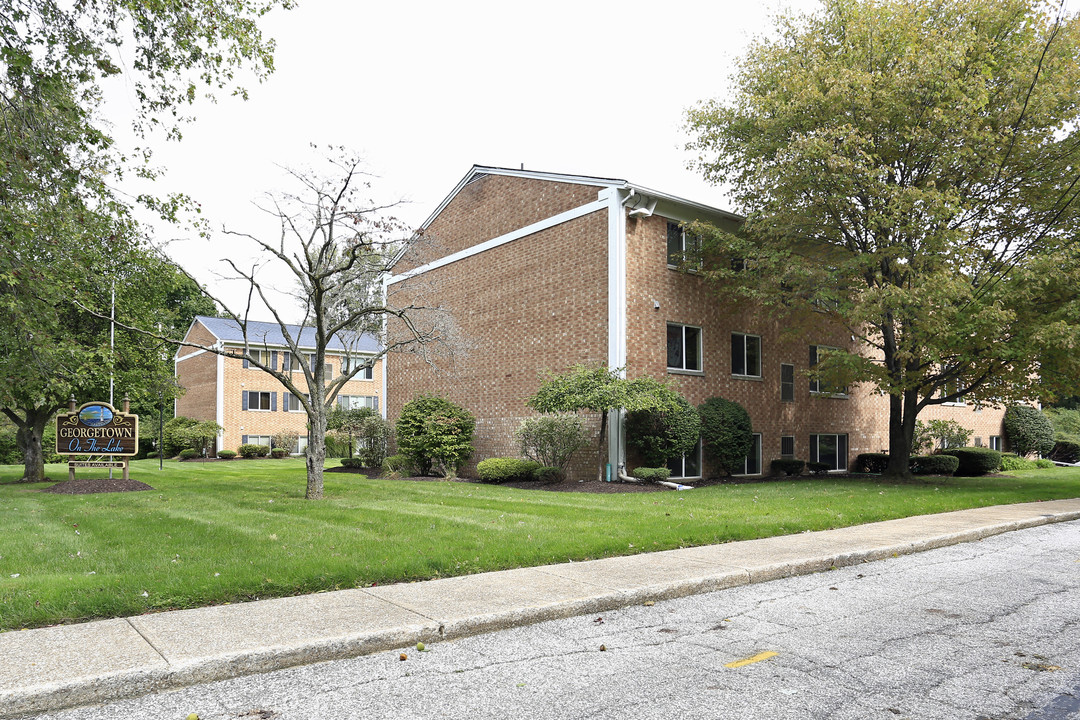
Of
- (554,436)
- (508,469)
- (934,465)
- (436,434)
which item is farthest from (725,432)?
(934,465)

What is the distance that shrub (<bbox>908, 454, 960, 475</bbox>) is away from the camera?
2716 centimetres

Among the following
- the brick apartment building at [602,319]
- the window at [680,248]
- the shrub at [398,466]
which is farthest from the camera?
the shrub at [398,466]

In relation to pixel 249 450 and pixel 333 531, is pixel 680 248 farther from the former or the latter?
pixel 249 450

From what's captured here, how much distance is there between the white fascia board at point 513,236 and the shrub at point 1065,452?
1101 inches

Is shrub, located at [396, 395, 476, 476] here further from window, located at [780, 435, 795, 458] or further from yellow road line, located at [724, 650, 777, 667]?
yellow road line, located at [724, 650, 777, 667]

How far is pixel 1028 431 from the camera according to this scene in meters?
34.8

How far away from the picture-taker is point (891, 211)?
738 inches

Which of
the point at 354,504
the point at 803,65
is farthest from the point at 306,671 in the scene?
the point at 803,65

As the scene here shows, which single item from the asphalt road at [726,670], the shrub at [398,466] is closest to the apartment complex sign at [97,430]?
the shrub at [398,466]

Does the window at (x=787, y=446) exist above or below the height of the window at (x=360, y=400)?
below

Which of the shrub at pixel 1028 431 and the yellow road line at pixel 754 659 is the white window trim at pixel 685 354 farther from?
the shrub at pixel 1028 431

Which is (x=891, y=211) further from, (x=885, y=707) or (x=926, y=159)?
(x=885, y=707)

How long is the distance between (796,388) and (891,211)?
8.06 m

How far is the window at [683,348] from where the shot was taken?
21.6 m
